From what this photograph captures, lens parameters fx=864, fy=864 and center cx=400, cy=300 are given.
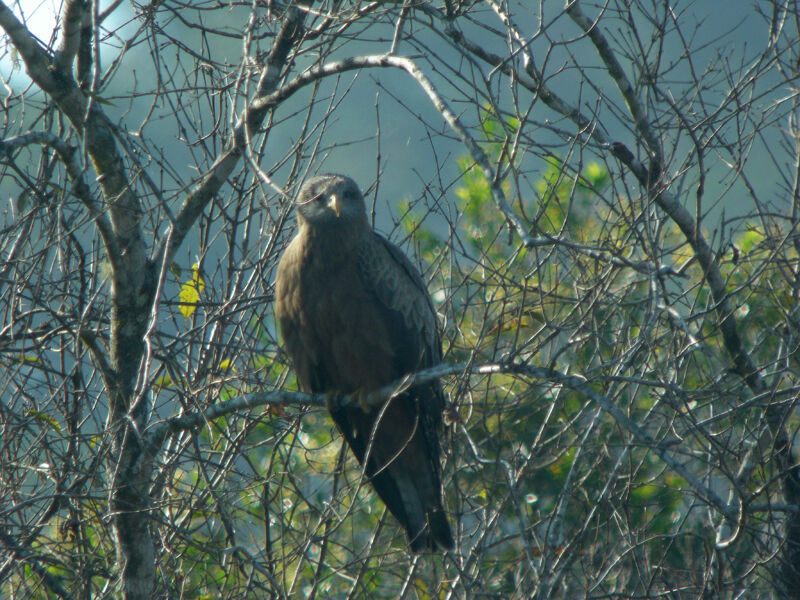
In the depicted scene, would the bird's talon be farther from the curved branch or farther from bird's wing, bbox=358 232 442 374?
bird's wing, bbox=358 232 442 374

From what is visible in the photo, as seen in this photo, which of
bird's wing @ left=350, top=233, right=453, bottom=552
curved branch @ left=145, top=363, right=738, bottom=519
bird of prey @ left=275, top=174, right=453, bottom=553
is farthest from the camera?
bird's wing @ left=350, top=233, right=453, bottom=552

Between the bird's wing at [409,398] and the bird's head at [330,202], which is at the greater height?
the bird's head at [330,202]

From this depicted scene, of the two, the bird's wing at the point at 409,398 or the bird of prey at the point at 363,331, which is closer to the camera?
the bird of prey at the point at 363,331

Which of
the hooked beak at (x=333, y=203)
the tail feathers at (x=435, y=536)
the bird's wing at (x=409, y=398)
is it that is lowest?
the tail feathers at (x=435, y=536)

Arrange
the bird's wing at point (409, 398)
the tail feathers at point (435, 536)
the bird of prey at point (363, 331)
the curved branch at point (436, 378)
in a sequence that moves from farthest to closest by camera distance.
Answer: the bird's wing at point (409, 398), the bird of prey at point (363, 331), the tail feathers at point (435, 536), the curved branch at point (436, 378)

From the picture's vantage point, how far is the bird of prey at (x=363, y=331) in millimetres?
4879

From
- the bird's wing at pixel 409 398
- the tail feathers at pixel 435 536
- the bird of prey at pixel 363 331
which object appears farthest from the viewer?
the bird's wing at pixel 409 398

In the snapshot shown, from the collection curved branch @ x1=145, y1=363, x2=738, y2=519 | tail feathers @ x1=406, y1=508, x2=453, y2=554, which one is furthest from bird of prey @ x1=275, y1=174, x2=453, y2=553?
curved branch @ x1=145, y1=363, x2=738, y2=519

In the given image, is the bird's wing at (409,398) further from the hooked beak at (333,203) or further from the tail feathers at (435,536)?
the hooked beak at (333,203)

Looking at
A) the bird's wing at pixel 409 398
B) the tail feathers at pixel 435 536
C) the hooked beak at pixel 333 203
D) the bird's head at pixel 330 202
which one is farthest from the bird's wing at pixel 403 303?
the tail feathers at pixel 435 536

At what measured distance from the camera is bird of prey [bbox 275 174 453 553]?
16.0ft

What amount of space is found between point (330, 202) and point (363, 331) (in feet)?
2.47

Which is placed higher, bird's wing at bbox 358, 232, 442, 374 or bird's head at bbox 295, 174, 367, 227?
bird's head at bbox 295, 174, 367, 227

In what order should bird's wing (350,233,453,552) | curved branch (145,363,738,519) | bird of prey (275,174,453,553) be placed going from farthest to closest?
bird's wing (350,233,453,552)
bird of prey (275,174,453,553)
curved branch (145,363,738,519)
